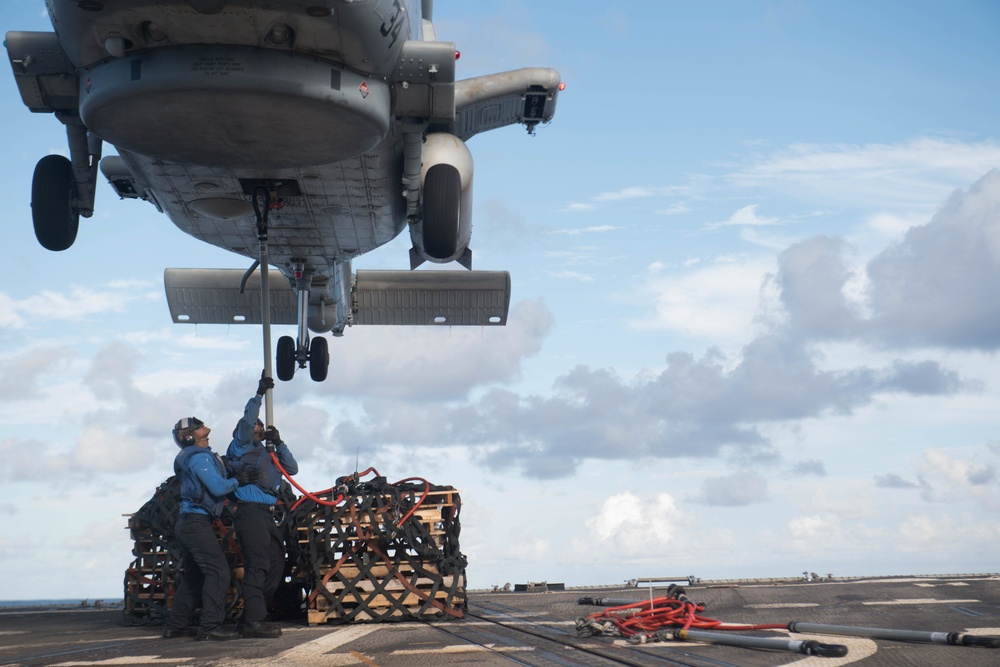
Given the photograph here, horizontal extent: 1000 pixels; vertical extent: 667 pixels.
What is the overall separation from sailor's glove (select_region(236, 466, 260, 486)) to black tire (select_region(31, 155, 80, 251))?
16.1ft

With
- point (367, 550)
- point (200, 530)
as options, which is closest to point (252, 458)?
point (200, 530)

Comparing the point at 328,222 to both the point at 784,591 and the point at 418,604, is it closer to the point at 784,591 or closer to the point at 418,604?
the point at 418,604

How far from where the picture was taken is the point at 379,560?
10.6m

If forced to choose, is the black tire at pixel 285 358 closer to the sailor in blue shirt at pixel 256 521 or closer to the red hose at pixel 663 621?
the sailor in blue shirt at pixel 256 521

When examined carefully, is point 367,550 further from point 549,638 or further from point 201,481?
point 549,638

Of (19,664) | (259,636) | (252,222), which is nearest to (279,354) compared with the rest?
(252,222)

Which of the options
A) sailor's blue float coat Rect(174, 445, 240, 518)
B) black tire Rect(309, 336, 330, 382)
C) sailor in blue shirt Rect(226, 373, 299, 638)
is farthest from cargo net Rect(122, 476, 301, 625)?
black tire Rect(309, 336, 330, 382)

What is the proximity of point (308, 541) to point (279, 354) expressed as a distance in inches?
341

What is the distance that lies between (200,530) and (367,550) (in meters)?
1.79

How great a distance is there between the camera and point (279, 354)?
18.8 meters

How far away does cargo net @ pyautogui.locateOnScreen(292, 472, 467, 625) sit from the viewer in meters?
10.3

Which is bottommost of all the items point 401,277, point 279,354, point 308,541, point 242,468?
point 308,541

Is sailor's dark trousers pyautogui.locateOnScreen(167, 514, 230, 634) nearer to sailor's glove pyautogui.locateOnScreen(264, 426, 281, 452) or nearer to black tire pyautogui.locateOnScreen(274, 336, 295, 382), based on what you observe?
sailor's glove pyautogui.locateOnScreen(264, 426, 281, 452)

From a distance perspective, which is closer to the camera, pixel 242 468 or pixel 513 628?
pixel 513 628
